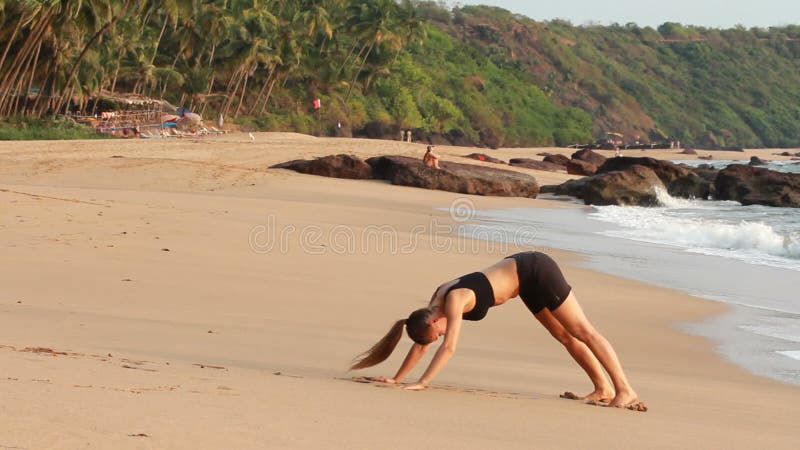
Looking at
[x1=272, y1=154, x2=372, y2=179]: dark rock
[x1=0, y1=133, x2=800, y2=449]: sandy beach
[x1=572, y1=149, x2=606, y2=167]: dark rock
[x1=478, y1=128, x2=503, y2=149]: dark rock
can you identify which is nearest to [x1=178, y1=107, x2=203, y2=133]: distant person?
[x1=572, y1=149, x2=606, y2=167]: dark rock

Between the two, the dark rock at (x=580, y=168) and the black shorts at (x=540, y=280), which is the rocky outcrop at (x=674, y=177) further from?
the black shorts at (x=540, y=280)

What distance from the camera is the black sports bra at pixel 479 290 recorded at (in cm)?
555

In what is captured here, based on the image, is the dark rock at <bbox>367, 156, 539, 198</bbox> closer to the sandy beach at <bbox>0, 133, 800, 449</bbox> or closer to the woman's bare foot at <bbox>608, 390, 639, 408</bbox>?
the sandy beach at <bbox>0, 133, 800, 449</bbox>

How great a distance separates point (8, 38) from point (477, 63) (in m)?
69.6

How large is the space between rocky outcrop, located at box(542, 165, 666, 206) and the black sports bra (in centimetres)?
2382

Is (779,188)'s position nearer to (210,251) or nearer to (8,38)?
(210,251)

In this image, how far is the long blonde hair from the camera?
5.59 m

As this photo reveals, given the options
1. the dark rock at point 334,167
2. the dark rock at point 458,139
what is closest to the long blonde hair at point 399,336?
the dark rock at point 334,167

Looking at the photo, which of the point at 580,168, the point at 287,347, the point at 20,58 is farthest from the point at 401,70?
the point at 287,347

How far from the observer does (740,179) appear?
3173 centimetres

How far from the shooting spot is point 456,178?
28.2 meters

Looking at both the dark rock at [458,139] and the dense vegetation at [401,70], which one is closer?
the dense vegetation at [401,70]

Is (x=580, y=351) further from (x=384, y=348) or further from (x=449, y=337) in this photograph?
(x=384, y=348)

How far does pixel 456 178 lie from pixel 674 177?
→ 28.0 feet
